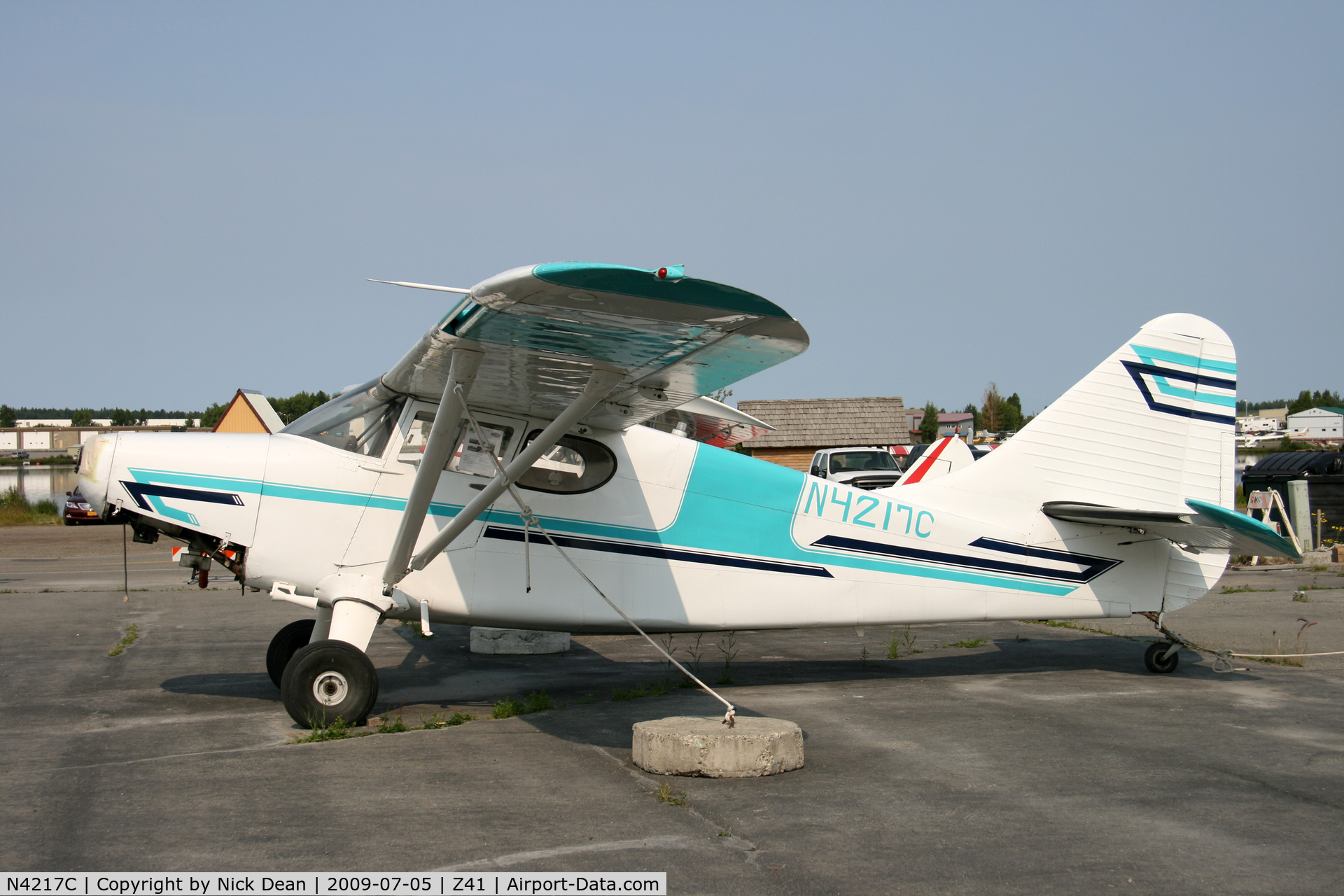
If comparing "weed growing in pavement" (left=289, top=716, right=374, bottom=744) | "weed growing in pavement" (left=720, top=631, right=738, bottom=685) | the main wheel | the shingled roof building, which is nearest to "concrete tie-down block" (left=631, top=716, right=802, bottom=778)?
"weed growing in pavement" (left=289, top=716, right=374, bottom=744)

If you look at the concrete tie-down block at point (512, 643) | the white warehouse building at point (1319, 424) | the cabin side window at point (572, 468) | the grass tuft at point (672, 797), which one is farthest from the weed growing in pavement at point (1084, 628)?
the white warehouse building at point (1319, 424)

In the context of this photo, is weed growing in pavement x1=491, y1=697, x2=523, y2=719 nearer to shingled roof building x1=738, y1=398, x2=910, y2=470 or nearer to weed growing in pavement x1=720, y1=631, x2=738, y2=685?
weed growing in pavement x1=720, y1=631, x2=738, y2=685

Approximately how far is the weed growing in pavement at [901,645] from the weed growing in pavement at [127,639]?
777cm

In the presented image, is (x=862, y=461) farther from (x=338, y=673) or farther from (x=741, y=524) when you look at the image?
(x=338, y=673)

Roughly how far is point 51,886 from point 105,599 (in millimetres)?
11440

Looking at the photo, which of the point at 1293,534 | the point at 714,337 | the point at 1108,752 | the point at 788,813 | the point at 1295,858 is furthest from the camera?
the point at 1293,534

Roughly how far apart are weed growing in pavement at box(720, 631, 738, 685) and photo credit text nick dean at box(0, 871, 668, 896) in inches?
182

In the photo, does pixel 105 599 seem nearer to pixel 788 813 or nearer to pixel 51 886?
pixel 51 886

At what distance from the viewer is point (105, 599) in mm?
13398

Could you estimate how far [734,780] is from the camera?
5.16m

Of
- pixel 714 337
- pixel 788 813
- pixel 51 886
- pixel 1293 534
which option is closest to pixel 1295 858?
pixel 788 813

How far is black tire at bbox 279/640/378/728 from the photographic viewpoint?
6078 mm

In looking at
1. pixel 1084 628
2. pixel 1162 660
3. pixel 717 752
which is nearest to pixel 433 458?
pixel 717 752

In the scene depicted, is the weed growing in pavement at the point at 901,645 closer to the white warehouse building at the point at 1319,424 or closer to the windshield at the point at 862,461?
the windshield at the point at 862,461
